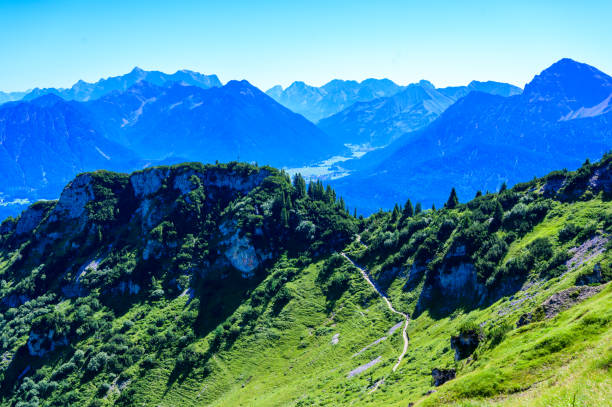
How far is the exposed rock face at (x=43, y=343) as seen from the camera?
402ft

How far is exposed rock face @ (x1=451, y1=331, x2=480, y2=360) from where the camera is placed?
51281 millimetres

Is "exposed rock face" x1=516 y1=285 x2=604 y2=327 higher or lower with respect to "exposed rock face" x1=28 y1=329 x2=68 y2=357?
lower

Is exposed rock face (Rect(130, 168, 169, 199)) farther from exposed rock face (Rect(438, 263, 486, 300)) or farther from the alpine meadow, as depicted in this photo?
exposed rock face (Rect(438, 263, 486, 300))

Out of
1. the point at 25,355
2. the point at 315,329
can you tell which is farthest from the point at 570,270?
the point at 25,355

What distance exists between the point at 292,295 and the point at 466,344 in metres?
72.5

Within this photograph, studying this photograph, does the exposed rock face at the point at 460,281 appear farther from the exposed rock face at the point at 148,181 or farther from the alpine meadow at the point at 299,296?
the exposed rock face at the point at 148,181

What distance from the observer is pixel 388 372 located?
218 feet

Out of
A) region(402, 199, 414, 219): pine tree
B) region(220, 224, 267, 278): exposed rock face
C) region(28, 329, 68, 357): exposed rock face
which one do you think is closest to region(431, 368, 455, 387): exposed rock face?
region(402, 199, 414, 219): pine tree

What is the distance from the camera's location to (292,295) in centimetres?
11788

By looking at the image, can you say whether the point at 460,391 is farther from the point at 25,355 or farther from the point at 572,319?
the point at 25,355

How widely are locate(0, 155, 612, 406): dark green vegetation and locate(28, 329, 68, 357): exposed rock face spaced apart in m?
0.67

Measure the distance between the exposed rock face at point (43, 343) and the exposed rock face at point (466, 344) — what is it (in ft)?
434

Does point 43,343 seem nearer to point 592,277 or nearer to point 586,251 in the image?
point 592,277

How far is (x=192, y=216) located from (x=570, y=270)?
14111 centimetres
